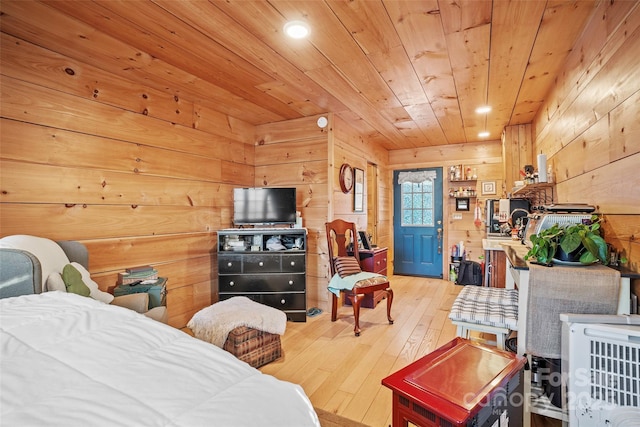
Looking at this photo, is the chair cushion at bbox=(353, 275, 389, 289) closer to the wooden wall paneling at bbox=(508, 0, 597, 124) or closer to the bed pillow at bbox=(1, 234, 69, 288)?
the wooden wall paneling at bbox=(508, 0, 597, 124)

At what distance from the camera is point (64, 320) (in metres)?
0.97

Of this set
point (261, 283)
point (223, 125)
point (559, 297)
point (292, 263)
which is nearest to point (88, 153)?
point (223, 125)

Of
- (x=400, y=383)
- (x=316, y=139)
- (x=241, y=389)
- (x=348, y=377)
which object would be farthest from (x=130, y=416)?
(x=316, y=139)

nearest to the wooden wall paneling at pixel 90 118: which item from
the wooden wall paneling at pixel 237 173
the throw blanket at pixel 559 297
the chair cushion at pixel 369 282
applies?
the wooden wall paneling at pixel 237 173

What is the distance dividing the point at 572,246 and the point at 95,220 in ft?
10.4

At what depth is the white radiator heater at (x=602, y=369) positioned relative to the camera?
110cm

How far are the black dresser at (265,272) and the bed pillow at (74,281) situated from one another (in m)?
1.43

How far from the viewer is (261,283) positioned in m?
3.23

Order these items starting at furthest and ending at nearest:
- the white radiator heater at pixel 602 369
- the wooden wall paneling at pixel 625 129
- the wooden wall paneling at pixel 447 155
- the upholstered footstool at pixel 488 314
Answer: the wooden wall paneling at pixel 447 155 → the upholstered footstool at pixel 488 314 → the wooden wall paneling at pixel 625 129 → the white radiator heater at pixel 602 369

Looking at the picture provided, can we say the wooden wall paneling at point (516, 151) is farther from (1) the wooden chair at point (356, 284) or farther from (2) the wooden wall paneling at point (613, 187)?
(1) the wooden chair at point (356, 284)

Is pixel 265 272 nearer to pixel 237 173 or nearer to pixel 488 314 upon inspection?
pixel 237 173

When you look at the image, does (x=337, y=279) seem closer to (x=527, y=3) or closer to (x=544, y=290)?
(x=544, y=290)

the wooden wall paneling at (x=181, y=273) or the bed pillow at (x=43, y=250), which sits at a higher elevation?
the bed pillow at (x=43, y=250)

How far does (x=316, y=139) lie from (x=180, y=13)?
2045mm
